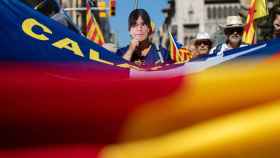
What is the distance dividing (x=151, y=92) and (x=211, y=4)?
117102 millimetres

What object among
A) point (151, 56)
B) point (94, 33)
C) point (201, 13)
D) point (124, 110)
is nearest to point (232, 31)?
point (151, 56)

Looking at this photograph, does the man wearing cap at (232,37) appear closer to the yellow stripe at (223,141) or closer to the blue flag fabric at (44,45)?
the blue flag fabric at (44,45)

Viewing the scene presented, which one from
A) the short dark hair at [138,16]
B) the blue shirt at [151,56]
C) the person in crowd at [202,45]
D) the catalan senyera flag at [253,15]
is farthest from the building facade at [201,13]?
the short dark hair at [138,16]

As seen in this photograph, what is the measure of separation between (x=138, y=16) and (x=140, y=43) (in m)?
0.23

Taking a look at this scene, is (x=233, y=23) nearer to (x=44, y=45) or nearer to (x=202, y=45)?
(x=202, y=45)

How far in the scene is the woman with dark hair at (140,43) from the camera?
5.55 meters

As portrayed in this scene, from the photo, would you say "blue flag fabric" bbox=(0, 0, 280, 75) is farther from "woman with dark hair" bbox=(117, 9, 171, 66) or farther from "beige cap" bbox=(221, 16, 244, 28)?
"beige cap" bbox=(221, 16, 244, 28)

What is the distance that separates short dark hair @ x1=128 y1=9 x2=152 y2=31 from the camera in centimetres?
554

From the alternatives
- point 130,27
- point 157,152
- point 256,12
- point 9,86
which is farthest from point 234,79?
point 256,12

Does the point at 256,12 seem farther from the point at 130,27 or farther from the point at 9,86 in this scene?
the point at 9,86

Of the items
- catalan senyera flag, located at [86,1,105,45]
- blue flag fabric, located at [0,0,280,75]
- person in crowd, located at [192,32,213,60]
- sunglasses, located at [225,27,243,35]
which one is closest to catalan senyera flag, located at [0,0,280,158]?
blue flag fabric, located at [0,0,280,75]

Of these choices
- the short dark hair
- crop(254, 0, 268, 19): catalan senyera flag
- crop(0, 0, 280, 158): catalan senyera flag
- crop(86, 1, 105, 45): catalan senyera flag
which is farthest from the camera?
crop(86, 1, 105, 45): catalan senyera flag

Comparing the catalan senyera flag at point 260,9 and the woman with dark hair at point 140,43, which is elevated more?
the catalan senyera flag at point 260,9

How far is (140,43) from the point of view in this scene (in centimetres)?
562
